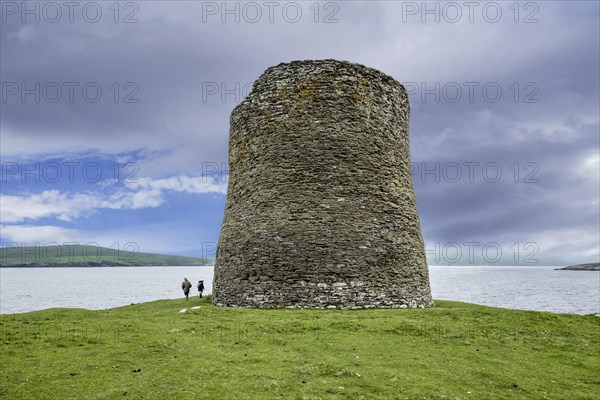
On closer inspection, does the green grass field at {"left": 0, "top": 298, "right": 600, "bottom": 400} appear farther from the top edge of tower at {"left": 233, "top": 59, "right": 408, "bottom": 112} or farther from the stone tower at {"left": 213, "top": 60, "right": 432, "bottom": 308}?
the top edge of tower at {"left": 233, "top": 59, "right": 408, "bottom": 112}

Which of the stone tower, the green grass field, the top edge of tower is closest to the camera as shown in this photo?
the green grass field

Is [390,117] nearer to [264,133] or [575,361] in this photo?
[264,133]

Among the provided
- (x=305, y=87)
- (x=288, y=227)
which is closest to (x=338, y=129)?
(x=305, y=87)

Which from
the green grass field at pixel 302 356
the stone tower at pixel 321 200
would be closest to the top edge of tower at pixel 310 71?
the stone tower at pixel 321 200

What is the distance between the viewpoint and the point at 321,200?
2138cm

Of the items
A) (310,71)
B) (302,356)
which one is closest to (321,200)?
(310,71)

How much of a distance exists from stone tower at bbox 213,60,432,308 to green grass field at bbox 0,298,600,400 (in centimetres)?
271

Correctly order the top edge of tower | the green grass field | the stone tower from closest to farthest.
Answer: the green grass field
the stone tower
the top edge of tower

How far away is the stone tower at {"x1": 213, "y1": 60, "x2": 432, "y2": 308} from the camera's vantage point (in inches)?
813

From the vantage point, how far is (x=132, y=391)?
9.31 metres

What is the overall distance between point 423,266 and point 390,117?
7986 mm

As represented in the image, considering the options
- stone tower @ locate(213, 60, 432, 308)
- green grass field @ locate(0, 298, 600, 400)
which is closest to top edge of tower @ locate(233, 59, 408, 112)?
stone tower @ locate(213, 60, 432, 308)

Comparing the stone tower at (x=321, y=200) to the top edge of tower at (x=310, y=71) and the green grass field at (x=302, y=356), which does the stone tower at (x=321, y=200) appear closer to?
the top edge of tower at (x=310, y=71)

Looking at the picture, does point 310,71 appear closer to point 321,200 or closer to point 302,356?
point 321,200
